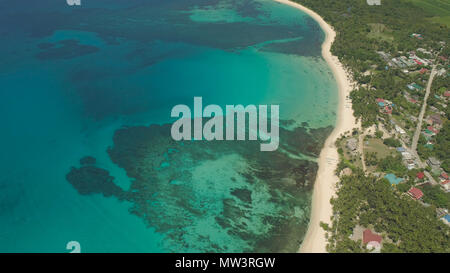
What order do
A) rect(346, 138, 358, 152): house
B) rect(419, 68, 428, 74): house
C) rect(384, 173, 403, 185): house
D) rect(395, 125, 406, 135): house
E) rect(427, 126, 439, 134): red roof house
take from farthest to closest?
rect(419, 68, 428, 74): house → rect(427, 126, 439, 134): red roof house → rect(395, 125, 406, 135): house → rect(346, 138, 358, 152): house → rect(384, 173, 403, 185): house

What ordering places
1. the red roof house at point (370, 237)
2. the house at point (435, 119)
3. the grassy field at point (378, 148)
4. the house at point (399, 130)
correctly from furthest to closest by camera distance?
the house at point (435, 119) < the house at point (399, 130) < the grassy field at point (378, 148) < the red roof house at point (370, 237)

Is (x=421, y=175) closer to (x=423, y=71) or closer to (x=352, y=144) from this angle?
(x=352, y=144)

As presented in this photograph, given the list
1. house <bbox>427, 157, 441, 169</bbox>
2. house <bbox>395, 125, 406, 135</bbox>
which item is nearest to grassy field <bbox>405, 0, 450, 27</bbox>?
house <bbox>395, 125, 406, 135</bbox>

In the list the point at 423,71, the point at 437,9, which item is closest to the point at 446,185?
the point at 423,71

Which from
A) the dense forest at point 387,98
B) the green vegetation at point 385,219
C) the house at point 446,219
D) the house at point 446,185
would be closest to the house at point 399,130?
the dense forest at point 387,98

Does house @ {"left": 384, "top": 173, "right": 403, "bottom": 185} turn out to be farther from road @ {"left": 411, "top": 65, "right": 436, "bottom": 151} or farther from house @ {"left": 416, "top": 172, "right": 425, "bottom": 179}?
road @ {"left": 411, "top": 65, "right": 436, "bottom": 151}

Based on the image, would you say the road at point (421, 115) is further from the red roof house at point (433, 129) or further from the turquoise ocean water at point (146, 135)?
the turquoise ocean water at point (146, 135)
